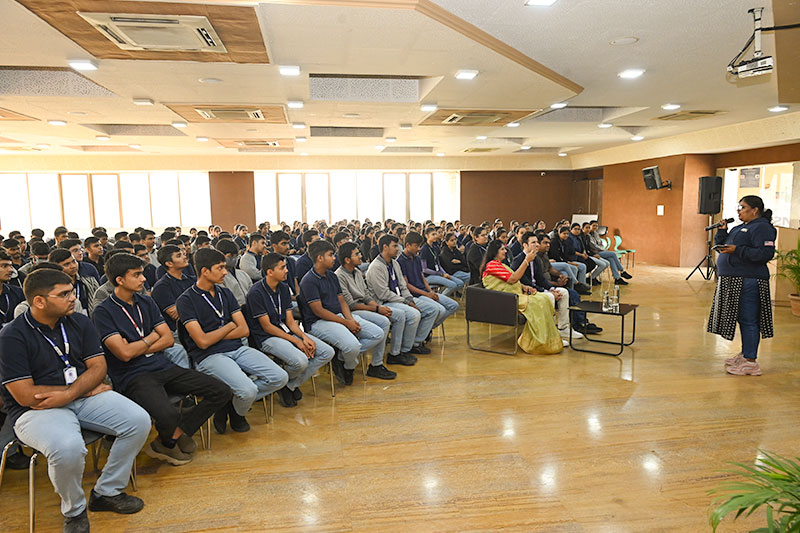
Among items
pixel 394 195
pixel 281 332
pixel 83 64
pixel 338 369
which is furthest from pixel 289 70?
pixel 394 195

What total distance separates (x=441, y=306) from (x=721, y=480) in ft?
10.4

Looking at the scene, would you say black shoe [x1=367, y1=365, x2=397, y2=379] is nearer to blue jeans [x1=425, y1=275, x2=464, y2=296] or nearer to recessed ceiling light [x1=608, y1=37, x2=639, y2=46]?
blue jeans [x1=425, y1=275, x2=464, y2=296]

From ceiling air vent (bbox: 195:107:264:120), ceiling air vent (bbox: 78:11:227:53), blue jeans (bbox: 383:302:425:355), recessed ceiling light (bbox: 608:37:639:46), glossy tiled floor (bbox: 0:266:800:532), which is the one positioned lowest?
glossy tiled floor (bbox: 0:266:800:532)

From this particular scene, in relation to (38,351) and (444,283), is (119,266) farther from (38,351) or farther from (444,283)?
(444,283)

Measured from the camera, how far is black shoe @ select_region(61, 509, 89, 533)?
259 cm

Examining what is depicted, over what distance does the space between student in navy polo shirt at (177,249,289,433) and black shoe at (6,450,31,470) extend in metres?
1.13

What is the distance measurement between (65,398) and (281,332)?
64.9 inches

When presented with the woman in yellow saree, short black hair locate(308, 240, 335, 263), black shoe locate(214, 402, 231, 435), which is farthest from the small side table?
black shoe locate(214, 402, 231, 435)

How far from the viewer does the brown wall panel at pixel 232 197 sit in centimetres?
1662

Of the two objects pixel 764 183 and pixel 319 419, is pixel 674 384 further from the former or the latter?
pixel 764 183

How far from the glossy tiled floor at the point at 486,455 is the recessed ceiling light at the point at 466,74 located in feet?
9.73

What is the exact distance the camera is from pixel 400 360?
5344 millimetres

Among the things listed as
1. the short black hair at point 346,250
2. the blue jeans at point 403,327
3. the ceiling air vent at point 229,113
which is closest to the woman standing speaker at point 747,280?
the blue jeans at point 403,327

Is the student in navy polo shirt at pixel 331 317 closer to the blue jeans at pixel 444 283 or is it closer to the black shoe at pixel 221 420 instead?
the black shoe at pixel 221 420
